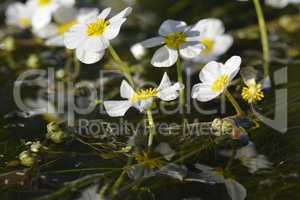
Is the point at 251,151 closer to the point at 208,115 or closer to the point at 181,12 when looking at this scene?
the point at 208,115

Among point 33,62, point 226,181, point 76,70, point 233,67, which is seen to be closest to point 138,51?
point 76,70

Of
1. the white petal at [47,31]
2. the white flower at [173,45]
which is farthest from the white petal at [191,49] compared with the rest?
the white petal at [47,31]

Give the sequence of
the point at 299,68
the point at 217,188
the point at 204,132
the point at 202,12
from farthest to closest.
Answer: the point at 202,12, the point at 299,68, the point at 204,132, the point at 217,188

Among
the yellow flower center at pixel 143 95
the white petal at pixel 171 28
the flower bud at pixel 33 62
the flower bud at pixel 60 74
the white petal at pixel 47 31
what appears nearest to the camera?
the yellow flower center at pixel 143 95

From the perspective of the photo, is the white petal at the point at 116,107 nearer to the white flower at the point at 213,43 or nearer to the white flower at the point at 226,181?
the white flower at the point at 226,181

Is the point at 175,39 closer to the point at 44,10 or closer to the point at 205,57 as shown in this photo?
the point at 205,57

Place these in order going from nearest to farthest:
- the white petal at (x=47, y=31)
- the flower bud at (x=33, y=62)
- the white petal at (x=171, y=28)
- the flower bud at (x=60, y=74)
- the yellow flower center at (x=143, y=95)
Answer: the yellow flower center at (x=143, y=95) → the white petal at (x=171, y=28) → the flower bud at (x=60, y=74) → the flower bud at (x=33, y=62) → the white petal at (x=47, y=31)

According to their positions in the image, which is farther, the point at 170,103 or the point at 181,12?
the point at 181,12

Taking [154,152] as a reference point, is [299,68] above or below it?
above

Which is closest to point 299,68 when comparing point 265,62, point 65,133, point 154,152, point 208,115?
point 265,62
